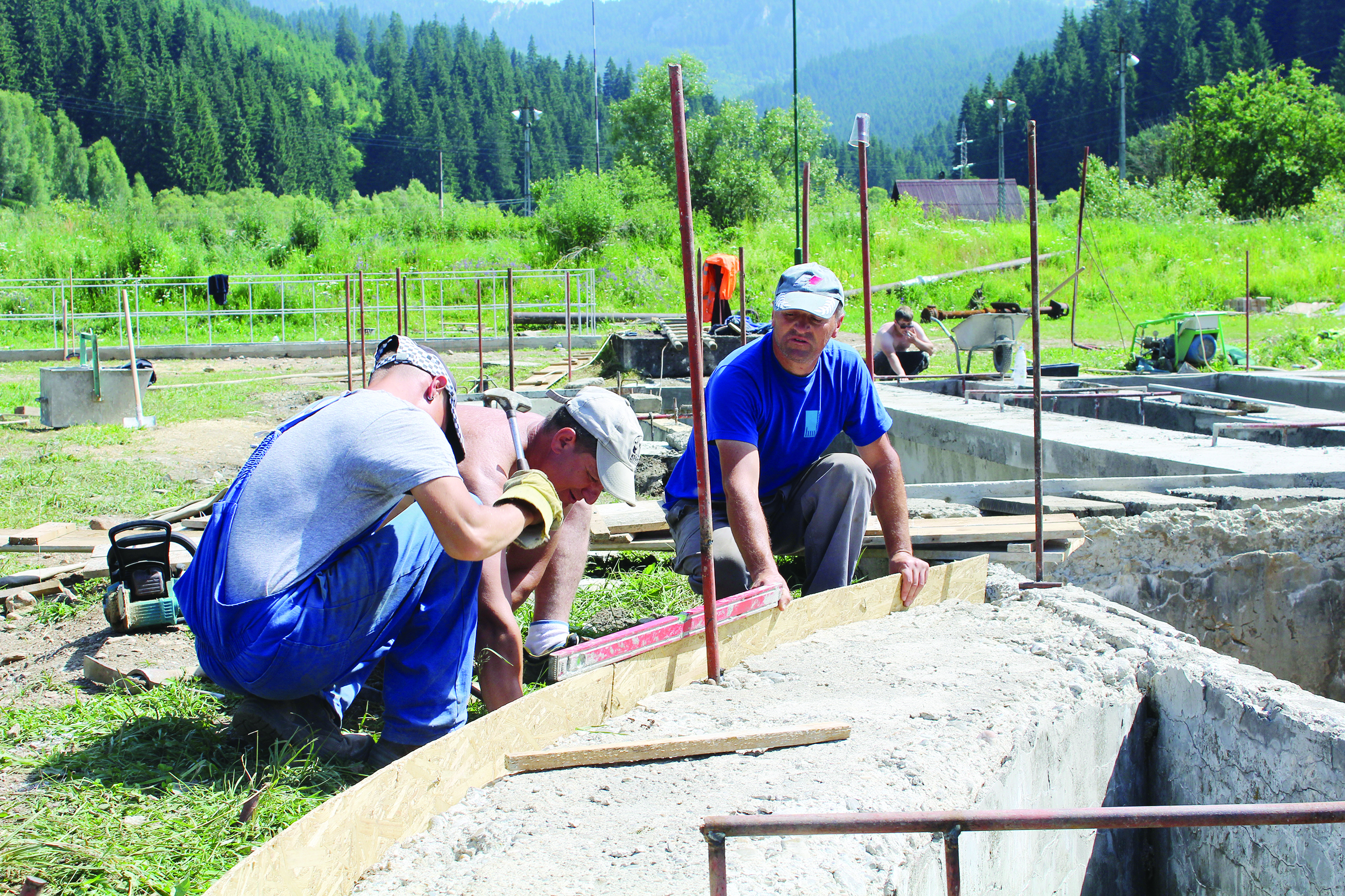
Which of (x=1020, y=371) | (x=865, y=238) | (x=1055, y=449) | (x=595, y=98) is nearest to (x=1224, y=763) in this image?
(x=865, y=238)

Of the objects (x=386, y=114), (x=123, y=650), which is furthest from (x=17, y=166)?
(x=123, y=650)

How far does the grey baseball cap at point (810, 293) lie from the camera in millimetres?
3293

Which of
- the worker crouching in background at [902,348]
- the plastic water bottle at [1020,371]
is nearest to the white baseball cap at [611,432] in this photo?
the plastic water bottle at [1020,371]

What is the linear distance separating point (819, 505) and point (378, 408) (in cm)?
177

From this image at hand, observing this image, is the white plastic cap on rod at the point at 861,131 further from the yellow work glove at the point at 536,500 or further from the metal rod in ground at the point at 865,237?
the yellow work glove at the point at 536,500

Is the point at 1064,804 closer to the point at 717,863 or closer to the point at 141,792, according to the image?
the point at 717,863

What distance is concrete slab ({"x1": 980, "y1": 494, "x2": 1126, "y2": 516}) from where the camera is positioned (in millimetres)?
4289

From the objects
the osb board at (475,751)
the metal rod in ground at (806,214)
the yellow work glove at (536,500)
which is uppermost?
the metal rod in ground at (806,214)

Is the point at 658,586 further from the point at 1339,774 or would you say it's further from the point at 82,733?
the point at 1339,774

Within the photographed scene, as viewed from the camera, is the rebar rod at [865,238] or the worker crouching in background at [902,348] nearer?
the rebar rod at [865,238]

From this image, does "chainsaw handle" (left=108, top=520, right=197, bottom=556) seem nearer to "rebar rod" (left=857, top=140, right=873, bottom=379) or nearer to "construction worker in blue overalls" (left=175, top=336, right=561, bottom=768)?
Answer: "construction worker in blue overalls" (left=175, top=336, right=561, bottom=768)

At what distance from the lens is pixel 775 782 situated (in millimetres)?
2201

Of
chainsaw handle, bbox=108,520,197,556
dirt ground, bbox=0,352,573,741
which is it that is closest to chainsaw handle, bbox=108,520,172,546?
chainsaw handle, bbox=108,520,197,556

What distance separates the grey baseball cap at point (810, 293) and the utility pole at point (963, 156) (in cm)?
6613
